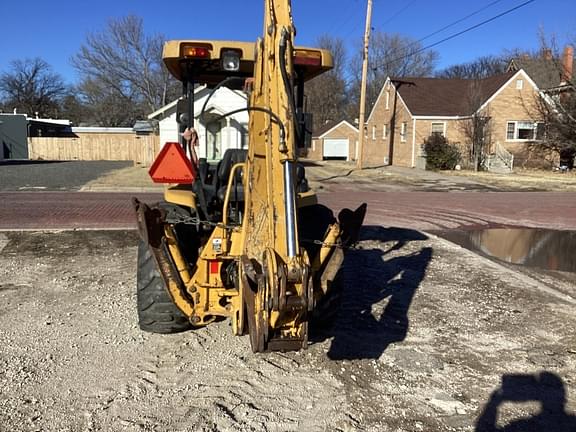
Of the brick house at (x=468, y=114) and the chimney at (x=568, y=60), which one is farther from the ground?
the chimney at (x=568, y=60)

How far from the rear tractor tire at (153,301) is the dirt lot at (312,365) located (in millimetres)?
172

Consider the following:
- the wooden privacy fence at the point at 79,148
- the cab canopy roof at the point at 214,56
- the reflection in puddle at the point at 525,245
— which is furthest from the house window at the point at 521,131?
the cab canopy roof at the point at 214,56

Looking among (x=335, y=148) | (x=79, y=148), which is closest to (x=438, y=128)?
(x=335, y=148)

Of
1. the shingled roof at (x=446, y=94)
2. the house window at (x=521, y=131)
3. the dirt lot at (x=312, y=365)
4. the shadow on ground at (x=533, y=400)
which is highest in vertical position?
the shingled roof at (x=446, y=94)

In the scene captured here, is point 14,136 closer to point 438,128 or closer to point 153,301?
point 438,128

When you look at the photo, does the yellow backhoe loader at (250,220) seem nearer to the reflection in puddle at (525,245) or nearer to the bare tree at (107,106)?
the reflection in puddle at (525,245)

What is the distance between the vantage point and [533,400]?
390 cm

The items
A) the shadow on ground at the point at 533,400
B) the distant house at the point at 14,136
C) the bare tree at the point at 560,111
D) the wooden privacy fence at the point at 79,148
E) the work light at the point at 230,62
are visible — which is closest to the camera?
the shadow on ground at the point at 533,400

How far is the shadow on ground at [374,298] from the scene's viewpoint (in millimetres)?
4793

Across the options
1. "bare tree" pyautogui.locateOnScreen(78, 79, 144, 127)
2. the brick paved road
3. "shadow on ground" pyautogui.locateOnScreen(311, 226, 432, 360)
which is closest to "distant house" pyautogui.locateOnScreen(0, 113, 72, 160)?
"bare tree" pyautogui.locateOnScreen(78, 79, 144, 127)

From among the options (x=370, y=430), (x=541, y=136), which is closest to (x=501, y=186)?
(x=541, y=136)

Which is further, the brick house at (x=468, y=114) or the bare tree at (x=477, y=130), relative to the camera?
the brick house at (x=468, y=114)

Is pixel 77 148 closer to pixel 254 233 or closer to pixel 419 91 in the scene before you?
pixel 419 91

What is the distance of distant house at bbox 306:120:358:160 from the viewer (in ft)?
158
